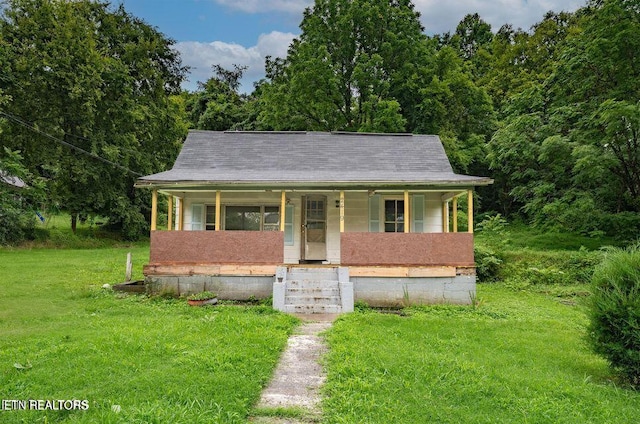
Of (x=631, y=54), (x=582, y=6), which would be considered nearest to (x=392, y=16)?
(x=582, y=6)

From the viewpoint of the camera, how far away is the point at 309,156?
14.2 metres

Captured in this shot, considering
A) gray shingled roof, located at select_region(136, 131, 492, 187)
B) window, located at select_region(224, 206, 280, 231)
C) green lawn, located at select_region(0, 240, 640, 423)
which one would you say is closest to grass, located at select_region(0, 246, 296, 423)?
green lawn, located at select_region(0, 240, 640, 423)

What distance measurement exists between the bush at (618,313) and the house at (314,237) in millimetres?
5090

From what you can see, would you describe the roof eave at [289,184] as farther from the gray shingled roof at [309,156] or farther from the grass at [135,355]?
the grass at [135,355]

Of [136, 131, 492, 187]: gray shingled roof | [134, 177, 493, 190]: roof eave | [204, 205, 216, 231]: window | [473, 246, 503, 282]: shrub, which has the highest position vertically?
[136, 131, 492, 187]: gray shingled roof

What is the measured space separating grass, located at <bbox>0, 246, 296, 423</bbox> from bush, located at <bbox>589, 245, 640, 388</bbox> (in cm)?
404

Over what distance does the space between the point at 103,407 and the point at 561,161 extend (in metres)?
17.6

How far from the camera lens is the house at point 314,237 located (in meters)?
10.4

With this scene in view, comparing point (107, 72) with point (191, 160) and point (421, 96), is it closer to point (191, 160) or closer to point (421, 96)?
point (191, 160)

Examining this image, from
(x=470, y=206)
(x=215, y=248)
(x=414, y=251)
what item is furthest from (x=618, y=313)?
(x=215, y=248)

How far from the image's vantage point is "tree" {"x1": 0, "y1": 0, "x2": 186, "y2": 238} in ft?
71.7

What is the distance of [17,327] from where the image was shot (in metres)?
7.29

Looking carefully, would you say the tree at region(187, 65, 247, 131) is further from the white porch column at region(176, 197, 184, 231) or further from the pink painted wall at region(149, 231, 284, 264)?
the pink painted wall at region(149, 231, 284, 264)

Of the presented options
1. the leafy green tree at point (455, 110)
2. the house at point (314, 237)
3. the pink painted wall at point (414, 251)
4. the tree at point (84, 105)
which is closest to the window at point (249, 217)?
the house at point (314, 237)
